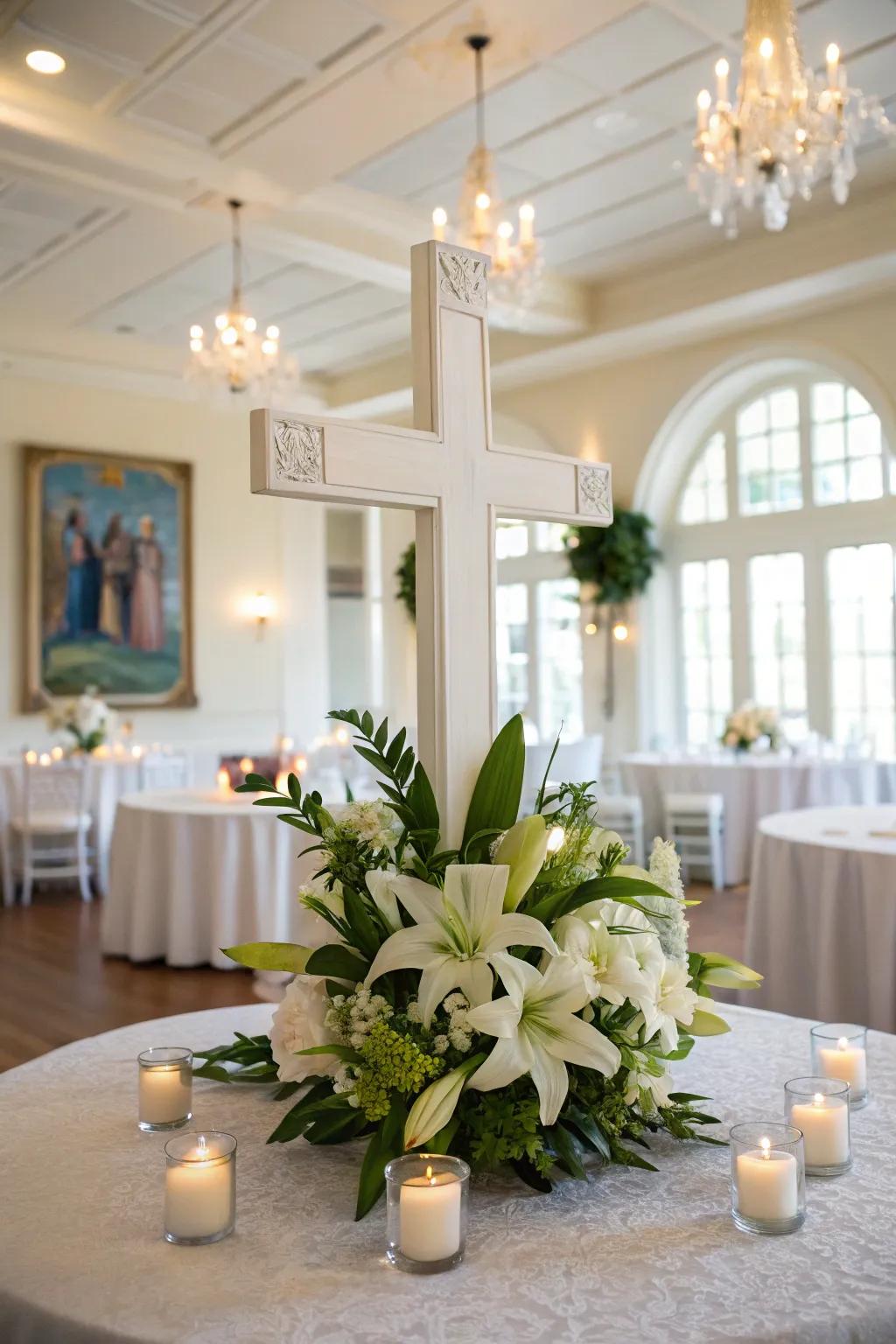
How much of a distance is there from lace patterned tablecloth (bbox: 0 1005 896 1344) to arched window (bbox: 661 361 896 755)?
26.6 feet

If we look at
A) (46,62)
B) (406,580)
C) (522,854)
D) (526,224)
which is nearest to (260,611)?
(406,580)

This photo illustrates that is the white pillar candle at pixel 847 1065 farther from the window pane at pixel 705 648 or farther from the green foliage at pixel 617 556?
the window pane at pixel 705 648

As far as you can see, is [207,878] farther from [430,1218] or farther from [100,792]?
[430,1218]

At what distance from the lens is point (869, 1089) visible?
161 centimetres

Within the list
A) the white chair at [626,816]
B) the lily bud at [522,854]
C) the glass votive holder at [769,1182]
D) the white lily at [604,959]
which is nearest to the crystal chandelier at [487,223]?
the white chair at [626,816]

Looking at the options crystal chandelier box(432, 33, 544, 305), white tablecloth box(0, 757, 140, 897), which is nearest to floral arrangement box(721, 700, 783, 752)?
crystal chandelier box(432, 33, 544, 305)

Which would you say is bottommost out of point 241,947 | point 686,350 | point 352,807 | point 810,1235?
point 810,1235

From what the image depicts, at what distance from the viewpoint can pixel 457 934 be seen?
1.31 m

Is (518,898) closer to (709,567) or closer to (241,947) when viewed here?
(241,947)

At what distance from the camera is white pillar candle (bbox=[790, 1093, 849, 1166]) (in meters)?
1.32

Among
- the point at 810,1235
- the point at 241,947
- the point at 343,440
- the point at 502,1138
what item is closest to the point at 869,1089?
the point at 810,1235

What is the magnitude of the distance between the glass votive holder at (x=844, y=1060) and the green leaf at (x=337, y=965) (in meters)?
0.64

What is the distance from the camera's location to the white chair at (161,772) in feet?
30.9

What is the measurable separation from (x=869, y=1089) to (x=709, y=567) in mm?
9631
